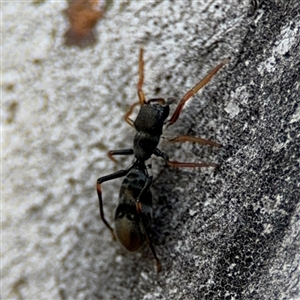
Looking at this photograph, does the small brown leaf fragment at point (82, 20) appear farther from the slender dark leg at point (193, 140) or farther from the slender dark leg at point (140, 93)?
the slender dark leg at point (193, 140)

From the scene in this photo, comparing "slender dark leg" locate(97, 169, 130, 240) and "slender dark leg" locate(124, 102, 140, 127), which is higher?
"slender dark leg" locate(124, 102, 140, 127)

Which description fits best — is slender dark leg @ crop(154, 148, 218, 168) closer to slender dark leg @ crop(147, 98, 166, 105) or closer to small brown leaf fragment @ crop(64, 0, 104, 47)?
slender dark leg @ crop(147, 98, 166, 105)

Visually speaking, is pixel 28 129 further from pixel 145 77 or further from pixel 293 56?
pixel 293 56

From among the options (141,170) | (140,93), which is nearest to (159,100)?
(140,93)

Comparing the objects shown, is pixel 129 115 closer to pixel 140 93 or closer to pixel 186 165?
pixel 140 93

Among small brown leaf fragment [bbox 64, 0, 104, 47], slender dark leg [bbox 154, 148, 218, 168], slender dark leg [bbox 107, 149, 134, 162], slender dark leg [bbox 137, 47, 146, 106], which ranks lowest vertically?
slender dark leg [bbox 107, 149, 134, 162]

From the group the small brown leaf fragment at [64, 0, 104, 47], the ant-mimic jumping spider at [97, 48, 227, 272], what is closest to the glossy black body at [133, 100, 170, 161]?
the ant-mimic jumping spider at [97, 48, 227, 272]

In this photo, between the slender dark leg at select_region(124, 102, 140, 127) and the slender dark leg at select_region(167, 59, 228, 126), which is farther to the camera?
the slender dark leg at select_region(124, 102, 140, 127)
